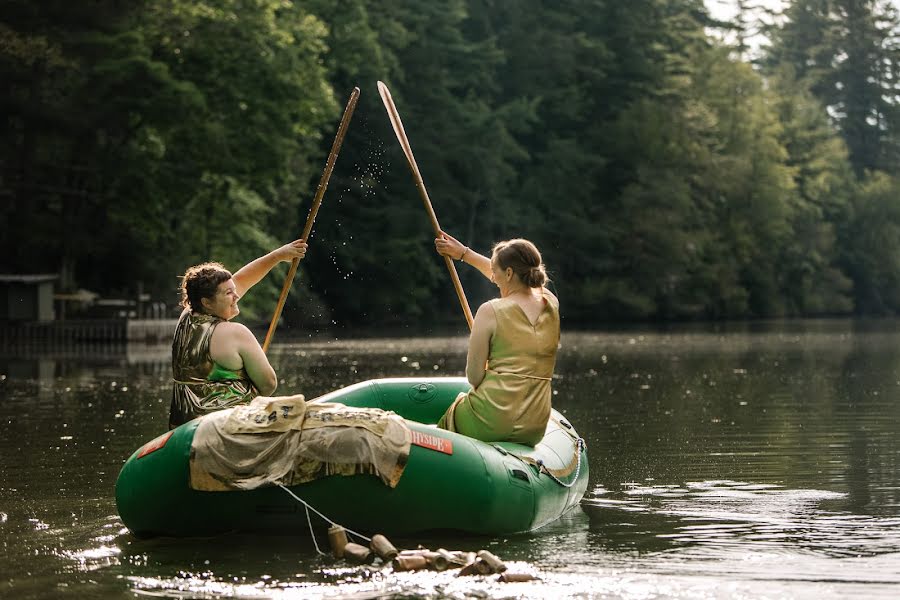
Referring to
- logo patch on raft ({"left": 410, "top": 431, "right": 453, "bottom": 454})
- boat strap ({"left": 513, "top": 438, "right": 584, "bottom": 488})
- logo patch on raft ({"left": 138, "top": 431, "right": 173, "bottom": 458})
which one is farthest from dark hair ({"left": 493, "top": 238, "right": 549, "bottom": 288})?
logo patch on raft ({"left": 138, "top": 431, "right": 173, "bottom": 458})

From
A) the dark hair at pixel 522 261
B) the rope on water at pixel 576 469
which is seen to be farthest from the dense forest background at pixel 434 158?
the dark hair at pixel 522 261

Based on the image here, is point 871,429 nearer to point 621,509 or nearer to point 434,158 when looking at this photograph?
point 621,509

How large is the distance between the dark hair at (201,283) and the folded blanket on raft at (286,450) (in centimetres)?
93

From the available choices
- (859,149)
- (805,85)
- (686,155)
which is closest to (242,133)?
(686,155)

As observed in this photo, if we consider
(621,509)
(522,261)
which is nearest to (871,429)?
(621,509)

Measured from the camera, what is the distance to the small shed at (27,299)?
3647 centimetres

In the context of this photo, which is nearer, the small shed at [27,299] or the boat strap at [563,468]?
the boat strap at [563,468]

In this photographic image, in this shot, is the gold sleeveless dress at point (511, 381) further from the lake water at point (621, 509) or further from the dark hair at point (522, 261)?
the lake water at point (621, 509)

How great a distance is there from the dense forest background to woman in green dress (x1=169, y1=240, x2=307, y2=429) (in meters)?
27.2

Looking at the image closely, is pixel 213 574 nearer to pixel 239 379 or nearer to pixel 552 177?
pixel 239 379

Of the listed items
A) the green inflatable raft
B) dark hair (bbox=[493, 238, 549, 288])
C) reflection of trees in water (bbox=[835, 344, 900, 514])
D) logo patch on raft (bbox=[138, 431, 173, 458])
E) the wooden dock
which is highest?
dark hair (bbox=[493, 238, 549, 288])

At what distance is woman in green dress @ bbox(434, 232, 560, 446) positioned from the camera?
8.91 metres

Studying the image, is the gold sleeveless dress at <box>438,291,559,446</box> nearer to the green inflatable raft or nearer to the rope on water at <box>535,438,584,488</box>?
the rope on water at <box>535,438,584,488</box>

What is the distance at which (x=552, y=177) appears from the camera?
201 ft
